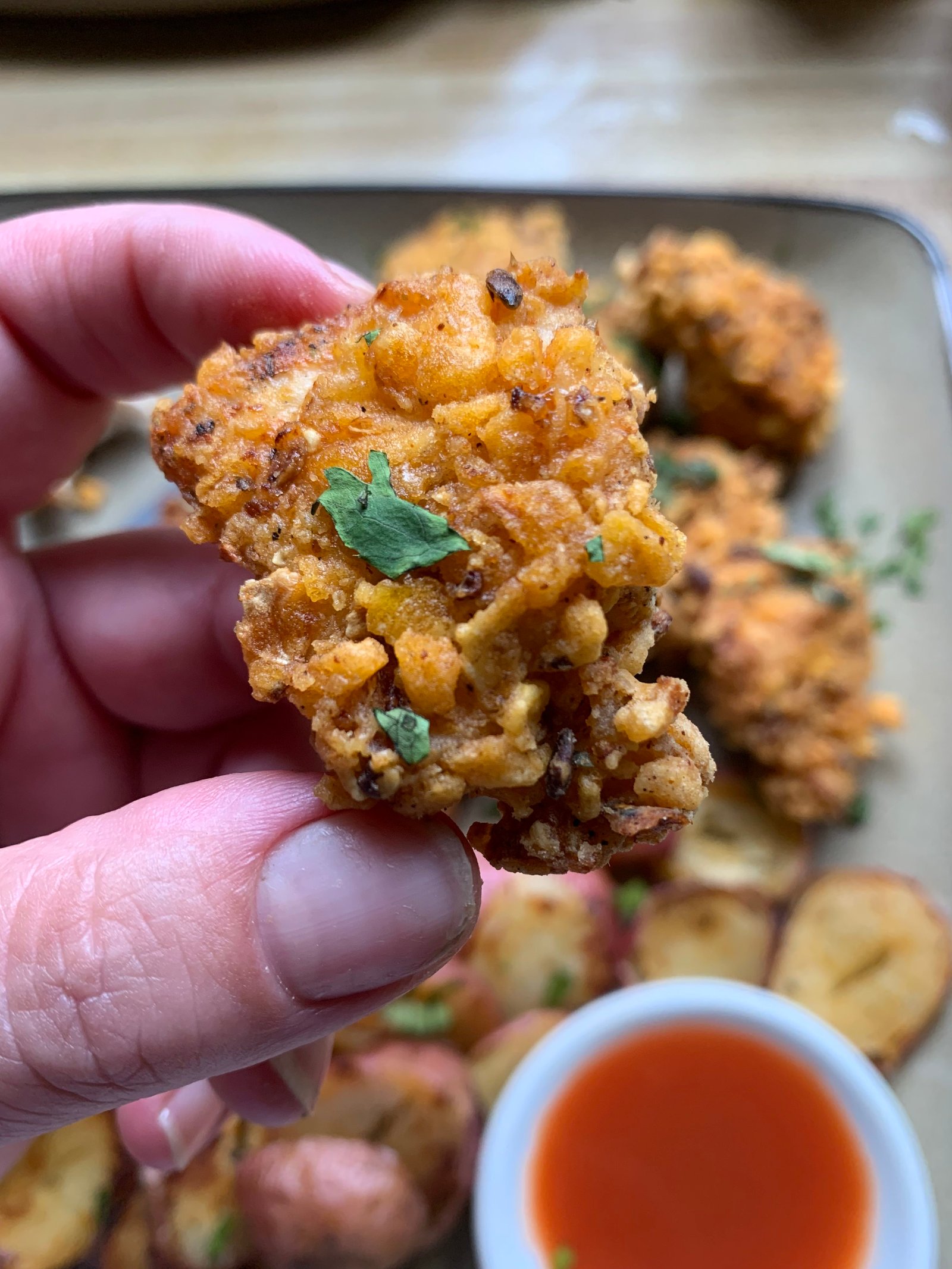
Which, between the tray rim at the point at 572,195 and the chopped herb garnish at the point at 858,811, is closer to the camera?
the chopped herb garnish at the point at 858,811

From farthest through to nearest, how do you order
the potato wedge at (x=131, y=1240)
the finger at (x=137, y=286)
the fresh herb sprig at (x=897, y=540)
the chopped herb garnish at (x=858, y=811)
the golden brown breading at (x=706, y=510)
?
1. the fresh herb sprig at (x=897, y=540)
2. the chopped herb garnish at (x=858, y=811)
3. the golden brown breading at (x=706, y=510)
4. the potato wedge at (x=131, y=1240)
5. the finger at (x=137, y=286)

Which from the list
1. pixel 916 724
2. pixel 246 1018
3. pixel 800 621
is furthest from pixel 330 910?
pixel 916 724

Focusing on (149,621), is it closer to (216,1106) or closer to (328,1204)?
(216,1106)

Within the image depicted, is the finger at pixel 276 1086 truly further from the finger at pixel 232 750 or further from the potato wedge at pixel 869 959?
the potato wedge at pixel 869 959

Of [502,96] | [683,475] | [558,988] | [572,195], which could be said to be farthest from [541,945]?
[502,96]

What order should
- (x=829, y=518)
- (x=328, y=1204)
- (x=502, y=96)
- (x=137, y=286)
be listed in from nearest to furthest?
(x=137, y=286) < (x=328, y=1204) < (x=829, y=518) < (x=502, y=96)

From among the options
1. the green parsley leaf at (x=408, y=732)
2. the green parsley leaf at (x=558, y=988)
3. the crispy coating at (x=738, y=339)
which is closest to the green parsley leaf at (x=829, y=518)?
the crispy coating at (x=738, y=339)
